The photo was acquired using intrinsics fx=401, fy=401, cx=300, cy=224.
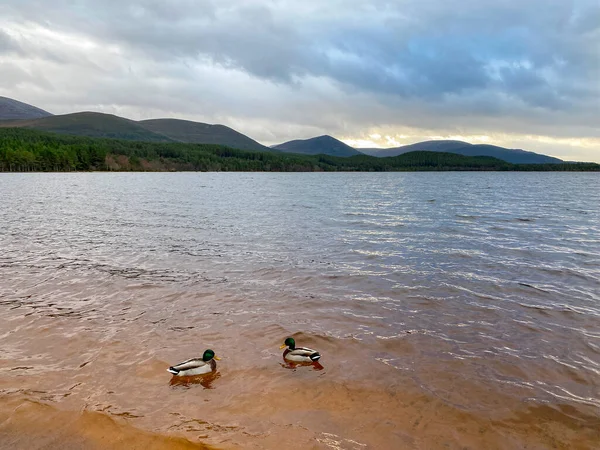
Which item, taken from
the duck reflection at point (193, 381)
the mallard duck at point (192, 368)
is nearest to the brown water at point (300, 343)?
the duck reflection at point (193, 381)

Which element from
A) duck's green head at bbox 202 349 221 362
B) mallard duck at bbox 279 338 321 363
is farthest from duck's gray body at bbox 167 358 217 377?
mallard duck at bbox 279 338 321 363

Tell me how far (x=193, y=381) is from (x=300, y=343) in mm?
3442

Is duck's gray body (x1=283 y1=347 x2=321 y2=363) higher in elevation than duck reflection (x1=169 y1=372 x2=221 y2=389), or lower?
higher

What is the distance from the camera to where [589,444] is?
755 centimetres

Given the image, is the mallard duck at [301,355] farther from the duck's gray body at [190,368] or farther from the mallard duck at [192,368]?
the duck's gray body at [190,368]

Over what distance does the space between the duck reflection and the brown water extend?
0.07 m

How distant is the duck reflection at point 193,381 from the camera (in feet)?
30.8

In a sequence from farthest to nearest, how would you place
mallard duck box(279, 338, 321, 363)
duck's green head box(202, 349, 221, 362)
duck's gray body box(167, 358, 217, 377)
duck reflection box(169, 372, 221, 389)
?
mallard duck box(279, 338, 321, 363)
duck's green head box(202, 349, 221, 362)
duck's gray body box(167, 358, 217, 377)
duck reflection box(169, 372, 221, 389)

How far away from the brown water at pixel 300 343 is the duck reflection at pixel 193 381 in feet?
0.22

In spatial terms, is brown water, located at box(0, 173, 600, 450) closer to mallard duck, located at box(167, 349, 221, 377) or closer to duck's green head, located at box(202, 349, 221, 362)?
mallard duck, located at box(167, 349, 221, 377)

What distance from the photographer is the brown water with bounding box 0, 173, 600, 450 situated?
7797mm

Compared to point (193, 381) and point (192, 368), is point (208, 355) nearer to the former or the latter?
point (192, 368)

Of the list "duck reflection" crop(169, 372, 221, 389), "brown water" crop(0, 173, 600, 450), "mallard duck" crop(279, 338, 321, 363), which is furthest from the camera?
"mallard duck" crop(279, 338, 321, 363)

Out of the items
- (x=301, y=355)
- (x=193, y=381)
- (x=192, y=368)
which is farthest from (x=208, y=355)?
(x=301, y=355)
